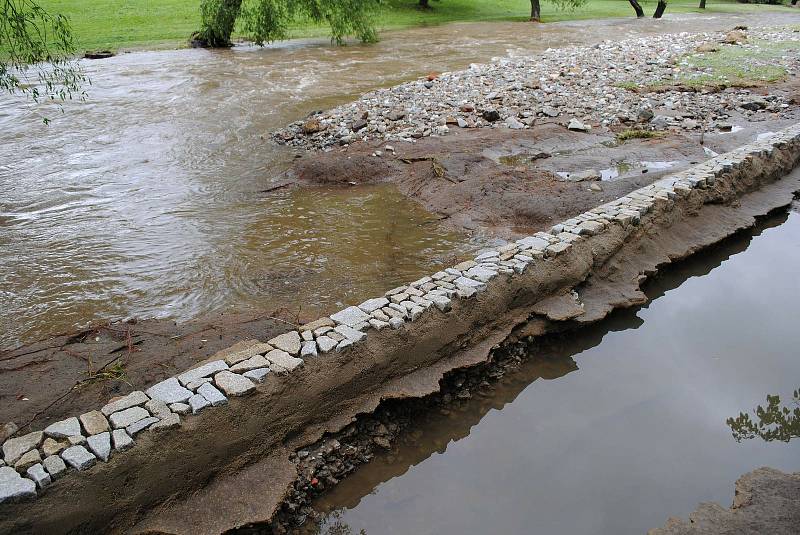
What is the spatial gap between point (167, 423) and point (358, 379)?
1419 mm

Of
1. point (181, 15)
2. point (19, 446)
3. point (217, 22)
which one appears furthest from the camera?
point (181, 15)

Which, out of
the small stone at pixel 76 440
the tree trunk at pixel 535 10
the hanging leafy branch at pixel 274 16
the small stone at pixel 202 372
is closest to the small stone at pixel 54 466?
the small stone at pixel 76 440

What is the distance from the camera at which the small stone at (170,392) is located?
3.97m

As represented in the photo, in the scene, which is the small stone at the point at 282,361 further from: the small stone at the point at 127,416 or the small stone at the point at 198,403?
the small stone at the point at 127,416

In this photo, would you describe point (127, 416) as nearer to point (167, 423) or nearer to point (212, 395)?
point (167, 423)

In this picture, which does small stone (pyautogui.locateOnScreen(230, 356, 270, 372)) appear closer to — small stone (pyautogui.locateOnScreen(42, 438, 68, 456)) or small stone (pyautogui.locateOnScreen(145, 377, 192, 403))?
small stone (pyautogui.locateOnScreen(145, 377, 192, 403))

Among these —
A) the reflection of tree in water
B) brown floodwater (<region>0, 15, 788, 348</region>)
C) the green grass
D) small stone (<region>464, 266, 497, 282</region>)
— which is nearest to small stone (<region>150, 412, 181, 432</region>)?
brown floodwater (<region>0, 15, 788, 348</region>)

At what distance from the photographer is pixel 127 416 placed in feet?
12.5

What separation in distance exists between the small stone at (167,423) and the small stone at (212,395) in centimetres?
23

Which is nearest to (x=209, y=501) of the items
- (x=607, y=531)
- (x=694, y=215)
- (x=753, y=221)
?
(x=607, y=531)

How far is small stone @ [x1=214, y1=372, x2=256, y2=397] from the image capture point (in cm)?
407

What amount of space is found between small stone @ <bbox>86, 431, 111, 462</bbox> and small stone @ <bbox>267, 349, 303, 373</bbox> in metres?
1.13

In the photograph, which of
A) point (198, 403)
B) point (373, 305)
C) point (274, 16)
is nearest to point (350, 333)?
point (373, 305)

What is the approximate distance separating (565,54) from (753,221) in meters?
11.7
